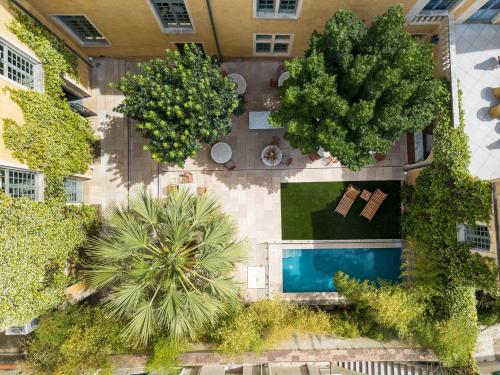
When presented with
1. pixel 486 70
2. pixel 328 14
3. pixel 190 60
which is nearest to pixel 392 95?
pixel 328 14

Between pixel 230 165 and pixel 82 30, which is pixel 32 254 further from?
pixel 82 30

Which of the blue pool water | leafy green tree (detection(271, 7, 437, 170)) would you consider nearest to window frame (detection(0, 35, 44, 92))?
leafy green tree (detection(271, 7, 437, 170))

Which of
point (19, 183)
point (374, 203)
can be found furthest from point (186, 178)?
point (374, 203)

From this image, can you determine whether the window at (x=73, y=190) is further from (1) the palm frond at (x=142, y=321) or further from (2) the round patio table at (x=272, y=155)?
(2) the round patio table at (x=272, y=155)

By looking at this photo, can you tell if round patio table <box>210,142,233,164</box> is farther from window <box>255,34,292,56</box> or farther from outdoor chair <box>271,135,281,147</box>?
window <box>255,34,292,56</box>

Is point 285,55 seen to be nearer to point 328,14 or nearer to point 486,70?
point 328,14
